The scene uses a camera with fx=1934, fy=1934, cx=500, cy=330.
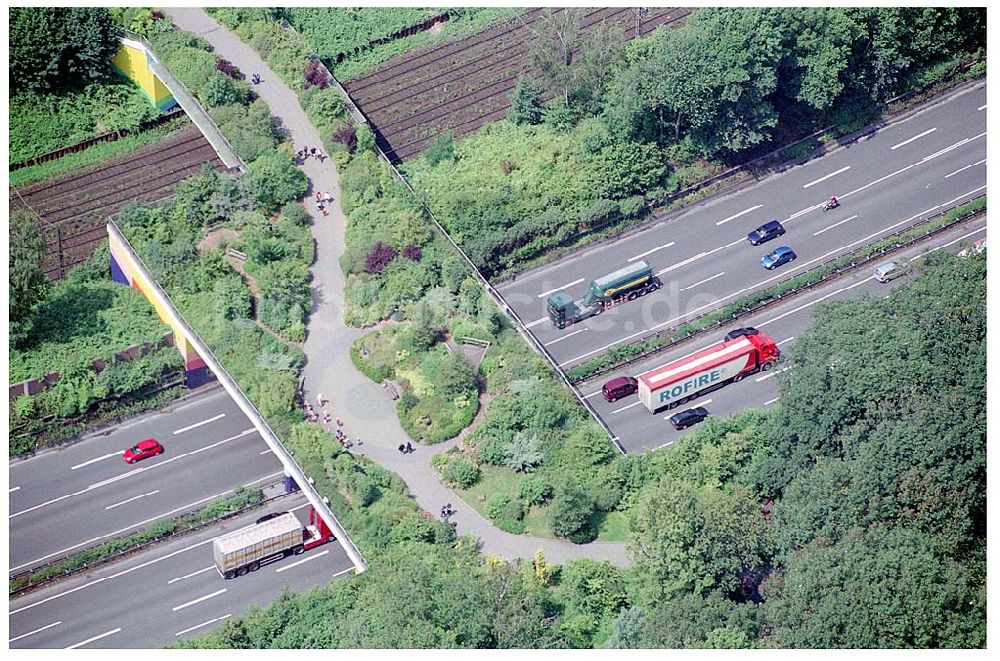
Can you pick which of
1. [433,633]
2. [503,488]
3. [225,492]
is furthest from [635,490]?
[225,492]

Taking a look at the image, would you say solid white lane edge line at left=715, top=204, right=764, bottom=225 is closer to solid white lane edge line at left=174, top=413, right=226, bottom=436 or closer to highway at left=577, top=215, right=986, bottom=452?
highway at left=577, top=215, right=986, bottom=452

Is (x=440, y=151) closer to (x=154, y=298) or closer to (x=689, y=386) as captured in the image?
(x=154, y=298)

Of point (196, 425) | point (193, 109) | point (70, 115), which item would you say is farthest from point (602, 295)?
point (70, 115)

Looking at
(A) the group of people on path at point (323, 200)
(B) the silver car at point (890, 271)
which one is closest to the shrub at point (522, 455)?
(A) the group of people on path at point (323, 200)

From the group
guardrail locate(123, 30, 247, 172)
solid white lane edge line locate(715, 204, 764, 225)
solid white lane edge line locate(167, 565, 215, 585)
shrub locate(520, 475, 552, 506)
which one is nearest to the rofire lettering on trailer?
shrub locate(520, 475, 552, 506)

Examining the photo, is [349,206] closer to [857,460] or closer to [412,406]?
[412,406]
